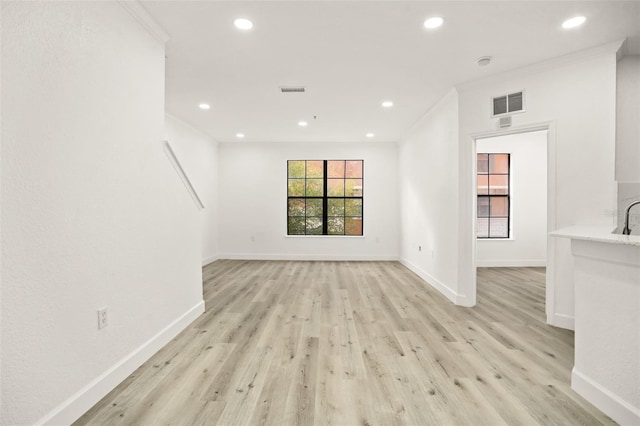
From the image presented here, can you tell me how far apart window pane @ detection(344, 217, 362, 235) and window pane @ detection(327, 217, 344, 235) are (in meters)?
0.09

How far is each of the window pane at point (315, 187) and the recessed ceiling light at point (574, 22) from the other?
4.75 meters

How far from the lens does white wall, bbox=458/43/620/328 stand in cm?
265

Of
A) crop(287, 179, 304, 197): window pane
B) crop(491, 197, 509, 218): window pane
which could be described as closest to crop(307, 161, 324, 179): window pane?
crop(287, 179, 304, 197): window pane

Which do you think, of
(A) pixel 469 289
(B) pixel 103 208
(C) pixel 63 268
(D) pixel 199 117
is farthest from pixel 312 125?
(C) pixel 63 268

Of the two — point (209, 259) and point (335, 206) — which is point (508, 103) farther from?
point (209, 259)

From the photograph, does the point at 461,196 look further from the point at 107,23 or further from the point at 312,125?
the point at 107,23

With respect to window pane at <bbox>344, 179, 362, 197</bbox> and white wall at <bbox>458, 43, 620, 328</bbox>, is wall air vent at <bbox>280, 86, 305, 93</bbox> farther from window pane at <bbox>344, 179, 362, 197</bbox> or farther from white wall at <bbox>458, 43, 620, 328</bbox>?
window pane at <bbox>344, 179, 362, 197</bbox>

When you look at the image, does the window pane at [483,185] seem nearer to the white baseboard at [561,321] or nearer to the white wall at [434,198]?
the white wall at [434,198]

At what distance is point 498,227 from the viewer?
5.87 meters

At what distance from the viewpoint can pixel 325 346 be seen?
235cm

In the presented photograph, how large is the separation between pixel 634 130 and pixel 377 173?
4.10 m

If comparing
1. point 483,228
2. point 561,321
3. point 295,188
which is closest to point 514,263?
point 483,228

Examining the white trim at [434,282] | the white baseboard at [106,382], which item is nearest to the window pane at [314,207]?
the white trim at [434,282]

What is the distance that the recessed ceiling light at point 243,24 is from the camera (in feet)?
7.39
